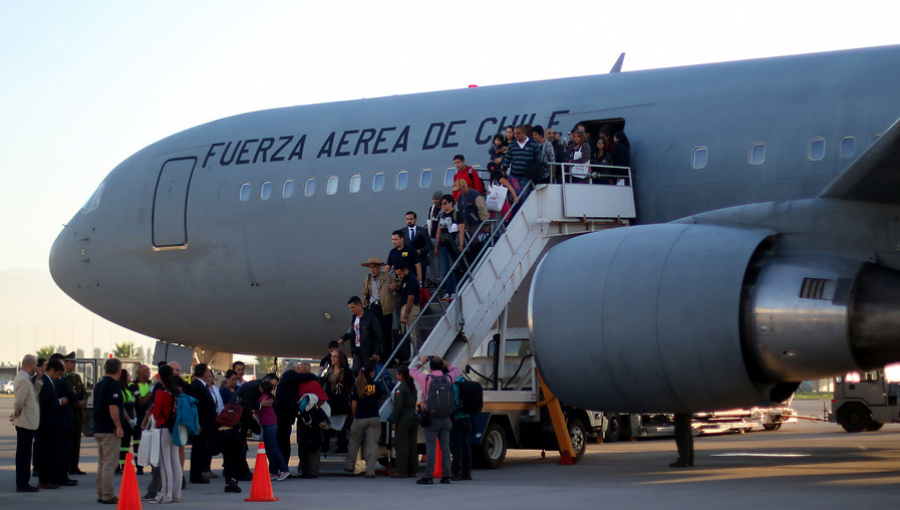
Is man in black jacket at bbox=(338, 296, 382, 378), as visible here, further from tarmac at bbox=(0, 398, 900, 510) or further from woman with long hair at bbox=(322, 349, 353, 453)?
tarmac at bbox=(0, 398, 900, 510)

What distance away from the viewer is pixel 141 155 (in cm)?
A: 2080

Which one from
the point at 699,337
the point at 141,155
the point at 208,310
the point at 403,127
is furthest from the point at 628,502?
the point at 141,155

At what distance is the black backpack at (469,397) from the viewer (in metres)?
13.0

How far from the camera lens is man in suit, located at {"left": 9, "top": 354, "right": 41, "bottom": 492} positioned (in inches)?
492

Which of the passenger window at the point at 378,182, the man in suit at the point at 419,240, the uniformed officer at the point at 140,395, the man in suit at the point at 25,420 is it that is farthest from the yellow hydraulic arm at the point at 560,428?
the man in suit at the point at 25,420

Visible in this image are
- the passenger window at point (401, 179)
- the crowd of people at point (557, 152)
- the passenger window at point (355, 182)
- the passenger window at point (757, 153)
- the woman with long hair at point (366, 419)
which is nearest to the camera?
the woman with long hair at point (366, 419)

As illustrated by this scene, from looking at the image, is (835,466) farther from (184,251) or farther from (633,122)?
(184,251)

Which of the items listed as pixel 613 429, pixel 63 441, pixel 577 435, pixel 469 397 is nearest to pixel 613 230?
pixel 469 397

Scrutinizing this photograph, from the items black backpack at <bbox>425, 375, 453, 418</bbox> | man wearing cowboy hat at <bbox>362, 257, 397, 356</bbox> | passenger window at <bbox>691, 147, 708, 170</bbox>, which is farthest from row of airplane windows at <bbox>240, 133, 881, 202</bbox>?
black backpack at <bbox>425, 375, 453, 418</bbox>

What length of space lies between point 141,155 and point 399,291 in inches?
333

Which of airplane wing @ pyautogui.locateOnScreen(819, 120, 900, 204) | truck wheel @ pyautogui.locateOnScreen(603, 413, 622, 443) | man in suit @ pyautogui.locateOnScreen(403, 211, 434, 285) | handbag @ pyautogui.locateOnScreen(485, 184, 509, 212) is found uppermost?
handbag @ pyautogui.locateOnScreen(485, 184, 509, 212)

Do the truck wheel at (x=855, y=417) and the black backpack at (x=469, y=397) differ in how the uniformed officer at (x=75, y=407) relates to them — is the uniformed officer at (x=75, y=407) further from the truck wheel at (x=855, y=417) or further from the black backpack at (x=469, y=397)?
the truck wheel at (x=855, y=417)

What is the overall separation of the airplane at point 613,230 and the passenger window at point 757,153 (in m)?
0.02

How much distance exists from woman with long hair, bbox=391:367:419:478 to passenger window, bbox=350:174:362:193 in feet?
16.1
